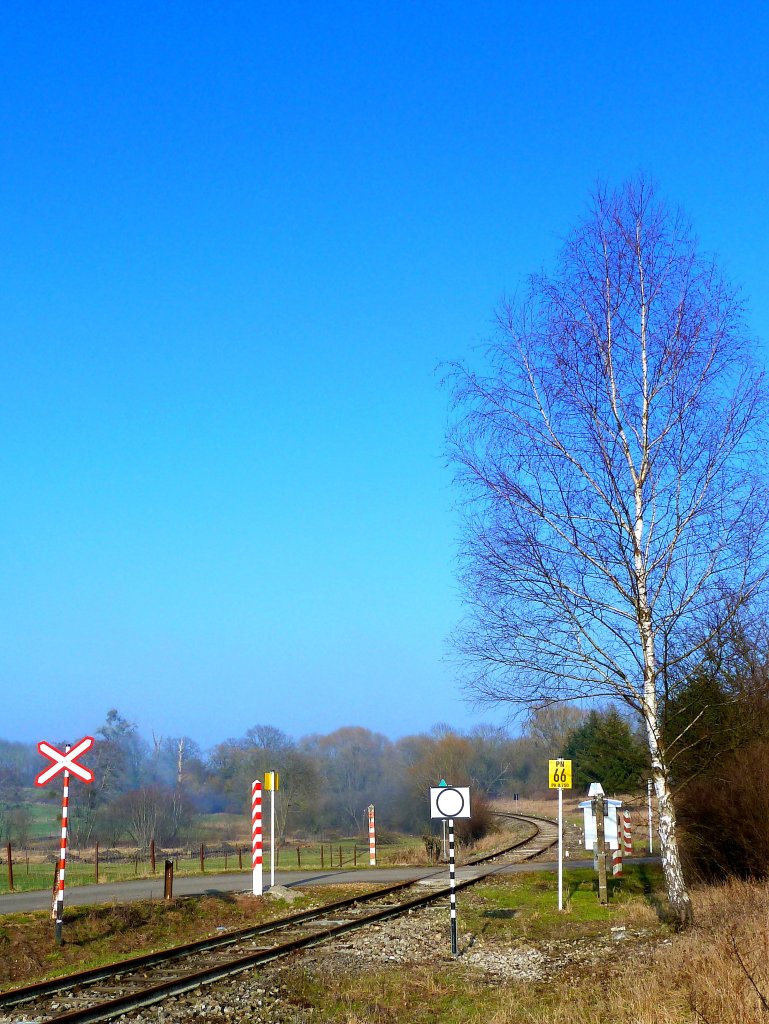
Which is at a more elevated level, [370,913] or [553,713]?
[553,713]

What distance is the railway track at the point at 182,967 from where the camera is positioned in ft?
32.3

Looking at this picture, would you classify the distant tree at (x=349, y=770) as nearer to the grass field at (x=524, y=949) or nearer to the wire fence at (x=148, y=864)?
the wire fence at (x=148, y=864)

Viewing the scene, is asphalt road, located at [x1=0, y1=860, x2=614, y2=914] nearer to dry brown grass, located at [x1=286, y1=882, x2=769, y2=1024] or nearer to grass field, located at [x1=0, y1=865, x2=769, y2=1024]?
grass field, located at [x1=0, y1=865, x2=769, y2=1024]

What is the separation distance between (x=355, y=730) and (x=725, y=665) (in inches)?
3642

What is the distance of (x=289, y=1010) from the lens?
968cm

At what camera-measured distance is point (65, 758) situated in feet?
48.5

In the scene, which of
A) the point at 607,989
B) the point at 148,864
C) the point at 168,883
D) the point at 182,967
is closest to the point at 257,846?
the point at 168,883

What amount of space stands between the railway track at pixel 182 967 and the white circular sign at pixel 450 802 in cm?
272

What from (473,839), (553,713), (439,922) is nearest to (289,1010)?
(439,922)

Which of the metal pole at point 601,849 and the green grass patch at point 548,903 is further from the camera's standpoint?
the metal pole at point 601,849

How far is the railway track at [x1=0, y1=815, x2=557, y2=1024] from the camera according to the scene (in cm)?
984

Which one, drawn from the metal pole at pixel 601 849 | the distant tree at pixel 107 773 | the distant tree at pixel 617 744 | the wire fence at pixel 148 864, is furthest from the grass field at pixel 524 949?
the distant tree at pixel 107 773

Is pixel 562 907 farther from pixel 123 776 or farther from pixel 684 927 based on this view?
pixel 123 776

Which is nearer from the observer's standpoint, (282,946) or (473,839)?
(282,946)
